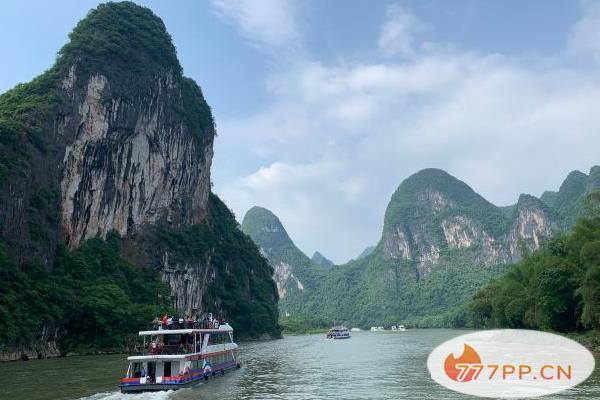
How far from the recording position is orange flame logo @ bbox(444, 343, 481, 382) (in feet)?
69.5

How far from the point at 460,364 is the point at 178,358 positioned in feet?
40.2

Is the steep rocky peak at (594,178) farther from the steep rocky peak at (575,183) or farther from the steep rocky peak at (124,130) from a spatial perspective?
the steep rocky peak at (124,130)

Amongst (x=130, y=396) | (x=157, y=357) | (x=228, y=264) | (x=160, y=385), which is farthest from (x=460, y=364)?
(x=228, y=264)

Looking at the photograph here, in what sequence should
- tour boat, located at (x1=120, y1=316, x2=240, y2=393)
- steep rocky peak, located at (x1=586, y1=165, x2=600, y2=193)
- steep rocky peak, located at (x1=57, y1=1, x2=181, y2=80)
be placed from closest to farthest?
tour boat, located at (x1=120, y1=316, x2=240, y2=393) → steep rocky peak, located at (x1=57, y1=1, x2=181, y2=80) → steep rocky peak, located at (x1=586, y1=165, x2=600, y2=193)

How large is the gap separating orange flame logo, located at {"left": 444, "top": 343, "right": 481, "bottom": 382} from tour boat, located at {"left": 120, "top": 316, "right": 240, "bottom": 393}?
36.0 ft

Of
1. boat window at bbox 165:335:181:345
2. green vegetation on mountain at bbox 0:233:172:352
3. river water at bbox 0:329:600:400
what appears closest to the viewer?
river water at bbox 0:329:600:400

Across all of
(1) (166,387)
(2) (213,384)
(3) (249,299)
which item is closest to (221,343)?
(2) (213,384)

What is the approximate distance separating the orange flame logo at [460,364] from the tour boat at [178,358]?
1098 cm

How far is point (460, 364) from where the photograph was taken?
23844 mm

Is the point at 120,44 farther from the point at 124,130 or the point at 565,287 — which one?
the point at 565,287

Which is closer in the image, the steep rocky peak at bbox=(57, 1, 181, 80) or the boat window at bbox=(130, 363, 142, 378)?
the boat window at bbox=(130, 363, 142, 378)

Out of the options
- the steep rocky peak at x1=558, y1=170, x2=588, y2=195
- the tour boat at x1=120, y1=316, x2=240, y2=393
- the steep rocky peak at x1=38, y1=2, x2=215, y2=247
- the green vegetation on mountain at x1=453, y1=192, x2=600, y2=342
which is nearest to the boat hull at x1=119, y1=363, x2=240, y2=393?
the tour boat at x1=120, y1=316, x2=240, y2=393

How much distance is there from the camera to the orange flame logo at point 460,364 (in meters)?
21.2

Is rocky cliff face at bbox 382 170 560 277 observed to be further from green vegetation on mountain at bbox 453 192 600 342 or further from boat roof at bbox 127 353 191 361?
boat roof at bbox 127 353 191 361
